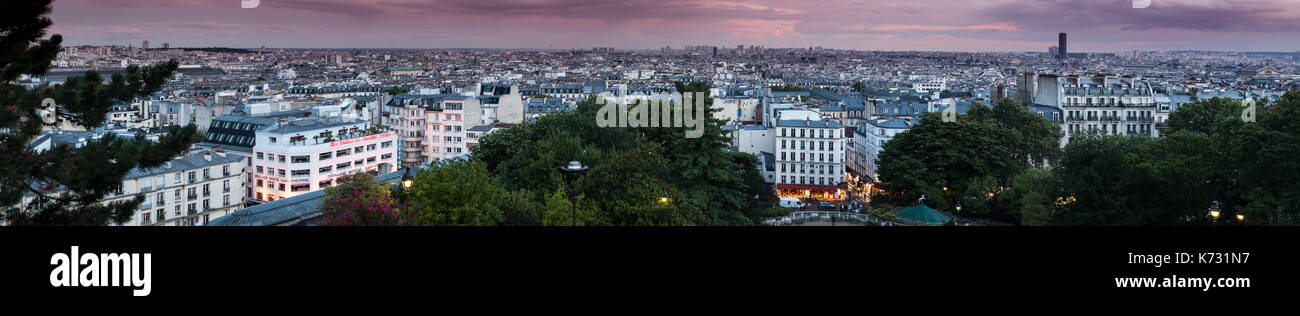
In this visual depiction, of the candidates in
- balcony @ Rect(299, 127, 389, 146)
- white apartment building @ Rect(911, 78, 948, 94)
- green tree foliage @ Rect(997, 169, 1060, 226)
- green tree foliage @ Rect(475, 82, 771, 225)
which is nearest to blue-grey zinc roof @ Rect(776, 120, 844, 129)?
green tree foliage @ Rect(475, 82, 771, 225)

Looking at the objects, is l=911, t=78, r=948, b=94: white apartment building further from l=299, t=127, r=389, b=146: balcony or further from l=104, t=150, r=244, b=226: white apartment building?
l=104, t=150, r=244, b=226: white apartment building

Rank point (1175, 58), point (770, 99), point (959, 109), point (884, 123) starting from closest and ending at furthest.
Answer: point (884, 123) < point (959, 109) < point (770, 99) < point (1175, 58)

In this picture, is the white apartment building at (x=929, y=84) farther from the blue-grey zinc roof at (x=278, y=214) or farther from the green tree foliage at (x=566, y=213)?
the green tree foliage at (x=566, y=213)

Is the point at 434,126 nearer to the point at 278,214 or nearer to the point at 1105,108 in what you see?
the point at 278,214

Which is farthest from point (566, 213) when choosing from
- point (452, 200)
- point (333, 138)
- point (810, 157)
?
point (810, 157)

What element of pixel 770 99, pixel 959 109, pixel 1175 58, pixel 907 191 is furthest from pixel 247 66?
pixel 1175 58
